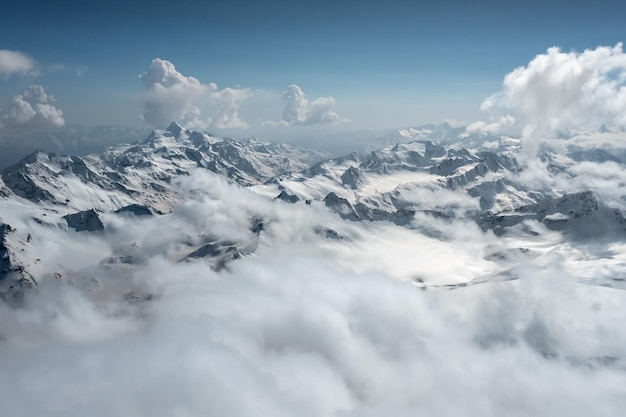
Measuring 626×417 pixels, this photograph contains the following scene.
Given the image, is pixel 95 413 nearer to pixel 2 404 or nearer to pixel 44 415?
pixel 44 415

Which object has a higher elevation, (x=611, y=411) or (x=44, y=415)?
(x=611, y=411)

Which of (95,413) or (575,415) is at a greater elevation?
(575,415)

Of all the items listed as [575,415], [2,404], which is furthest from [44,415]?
[575,415]

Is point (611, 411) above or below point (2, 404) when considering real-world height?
above

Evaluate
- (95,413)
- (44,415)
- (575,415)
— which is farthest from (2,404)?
(575,415)

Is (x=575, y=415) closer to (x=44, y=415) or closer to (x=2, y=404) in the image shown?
(x=44, y=415)

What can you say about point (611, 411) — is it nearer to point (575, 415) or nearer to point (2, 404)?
point (575, 415)

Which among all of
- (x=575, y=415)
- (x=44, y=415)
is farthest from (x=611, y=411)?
(x=44, y=415)
